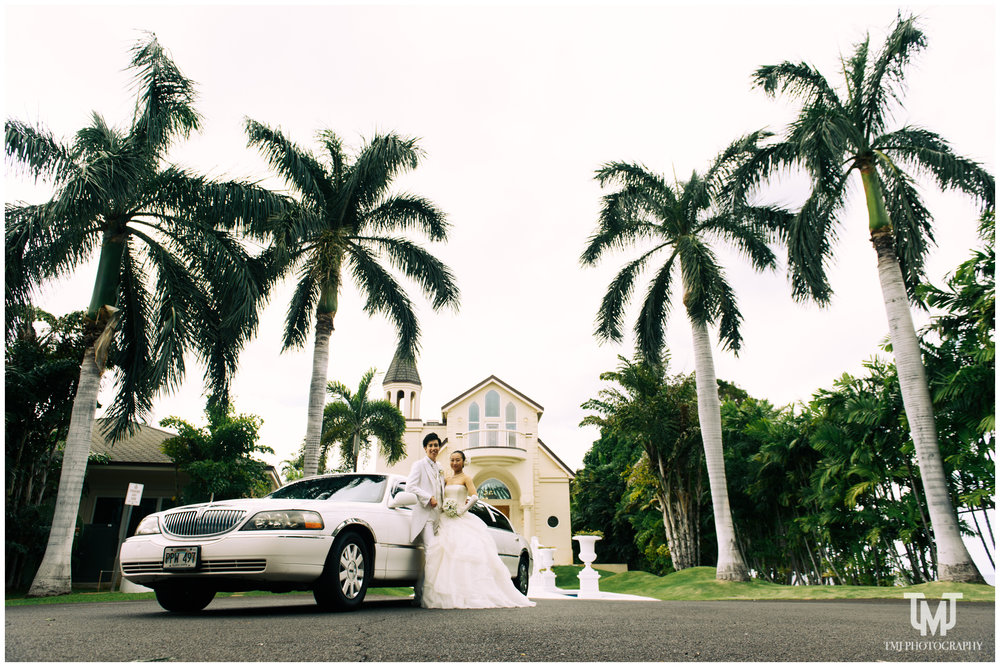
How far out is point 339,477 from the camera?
24.4 feet

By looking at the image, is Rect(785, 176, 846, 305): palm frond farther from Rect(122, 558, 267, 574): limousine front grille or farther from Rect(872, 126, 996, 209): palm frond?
Rect(122, 558, 267, 574): limousine front grille

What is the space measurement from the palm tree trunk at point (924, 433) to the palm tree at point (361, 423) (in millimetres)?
21000

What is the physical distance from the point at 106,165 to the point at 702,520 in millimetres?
22217

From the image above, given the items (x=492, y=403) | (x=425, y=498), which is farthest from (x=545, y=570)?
(x=492, y=403)

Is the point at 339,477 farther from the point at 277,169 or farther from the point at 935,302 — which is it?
the point at 935,302

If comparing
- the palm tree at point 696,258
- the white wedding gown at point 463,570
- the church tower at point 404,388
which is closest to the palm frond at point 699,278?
the palm tree at point 696,258

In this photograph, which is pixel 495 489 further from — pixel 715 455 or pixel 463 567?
pixel 463 567

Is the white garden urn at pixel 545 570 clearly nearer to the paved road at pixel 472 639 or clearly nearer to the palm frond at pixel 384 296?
the palm frond at pixel 384 296

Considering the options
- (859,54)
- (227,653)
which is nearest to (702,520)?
(859,54)

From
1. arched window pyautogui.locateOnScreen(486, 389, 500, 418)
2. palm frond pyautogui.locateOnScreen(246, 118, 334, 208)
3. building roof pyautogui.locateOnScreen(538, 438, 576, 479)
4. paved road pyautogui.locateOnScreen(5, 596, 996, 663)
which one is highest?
palm frond pyautogui.locateOnScreen(246, 118, 334, 208)

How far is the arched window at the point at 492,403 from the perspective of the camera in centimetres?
4069

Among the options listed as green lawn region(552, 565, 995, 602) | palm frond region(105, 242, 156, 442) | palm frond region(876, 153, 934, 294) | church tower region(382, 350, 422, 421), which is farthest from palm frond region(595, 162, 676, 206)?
church tower region(382, 350, 422, 421)

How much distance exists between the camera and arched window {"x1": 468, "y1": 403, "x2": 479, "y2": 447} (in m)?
39.0

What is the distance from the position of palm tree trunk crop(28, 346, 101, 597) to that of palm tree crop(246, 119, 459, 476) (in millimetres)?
4486
